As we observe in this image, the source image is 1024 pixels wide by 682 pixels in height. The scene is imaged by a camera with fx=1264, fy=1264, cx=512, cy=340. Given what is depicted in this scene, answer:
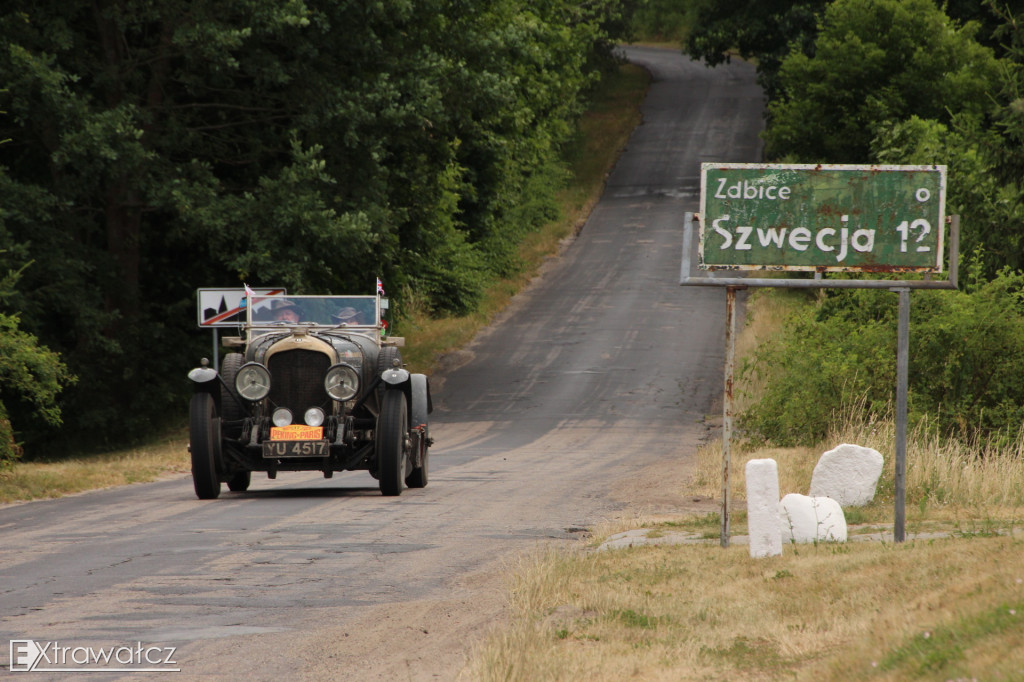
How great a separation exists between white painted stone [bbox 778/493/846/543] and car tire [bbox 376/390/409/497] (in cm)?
492

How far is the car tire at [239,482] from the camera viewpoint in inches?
607

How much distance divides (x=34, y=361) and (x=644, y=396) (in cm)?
1537

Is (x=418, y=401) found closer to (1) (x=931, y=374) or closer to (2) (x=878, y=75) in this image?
(1) (x=931, y=374)

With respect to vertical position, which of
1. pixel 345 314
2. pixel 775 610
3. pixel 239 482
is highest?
pixel 345 314

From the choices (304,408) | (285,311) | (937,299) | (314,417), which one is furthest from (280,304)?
(937,299)

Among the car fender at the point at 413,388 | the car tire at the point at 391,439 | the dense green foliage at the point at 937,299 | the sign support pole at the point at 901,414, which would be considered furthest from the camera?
the dense green foliage at the point at 937,299

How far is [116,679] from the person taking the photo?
666 cm

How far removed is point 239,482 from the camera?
1556 centimetres

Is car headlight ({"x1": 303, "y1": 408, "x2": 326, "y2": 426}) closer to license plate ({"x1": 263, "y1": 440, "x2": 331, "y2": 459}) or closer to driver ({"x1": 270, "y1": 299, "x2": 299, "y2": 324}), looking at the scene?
license plate ({"x1": 263, "y1": 440, "x2": 331, "y2": 459})

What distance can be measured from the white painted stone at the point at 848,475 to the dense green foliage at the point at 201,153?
13.3 m

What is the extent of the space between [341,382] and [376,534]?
2.95 metres

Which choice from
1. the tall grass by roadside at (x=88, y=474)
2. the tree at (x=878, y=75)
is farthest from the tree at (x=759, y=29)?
the tall grass by roadside at (x=88, y=474)

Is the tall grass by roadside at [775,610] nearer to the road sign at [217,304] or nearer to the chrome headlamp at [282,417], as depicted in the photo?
the chrome headlamp at [282,417]

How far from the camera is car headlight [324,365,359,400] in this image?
14.0 metres
